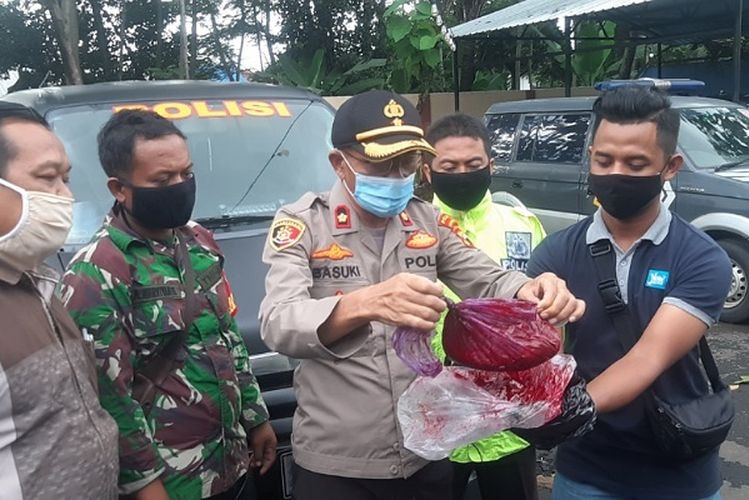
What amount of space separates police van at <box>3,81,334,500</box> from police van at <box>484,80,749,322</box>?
8.61ft

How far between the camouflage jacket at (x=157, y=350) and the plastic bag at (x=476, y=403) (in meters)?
0.75

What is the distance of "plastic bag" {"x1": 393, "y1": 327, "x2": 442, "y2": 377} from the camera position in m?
1.58

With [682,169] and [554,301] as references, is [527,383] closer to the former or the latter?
[554,301]

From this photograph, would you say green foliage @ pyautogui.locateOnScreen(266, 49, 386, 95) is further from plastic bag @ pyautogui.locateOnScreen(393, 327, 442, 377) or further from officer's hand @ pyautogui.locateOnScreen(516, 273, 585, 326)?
plastic bag @ pyautogui.locateOnScreen(393, 327, 442, 377)

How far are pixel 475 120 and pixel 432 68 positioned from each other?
12.3 meters

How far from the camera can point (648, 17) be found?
1416 centimetres

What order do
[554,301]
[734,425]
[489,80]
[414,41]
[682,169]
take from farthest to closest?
[489,80]
[414,41]
[682,169]
[734,425]
[554,301]

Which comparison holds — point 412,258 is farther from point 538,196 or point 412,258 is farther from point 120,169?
point 538,196

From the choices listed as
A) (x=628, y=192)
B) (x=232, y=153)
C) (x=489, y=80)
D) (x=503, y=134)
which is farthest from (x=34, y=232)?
(x=489, y=80)

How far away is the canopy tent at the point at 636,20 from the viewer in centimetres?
1239

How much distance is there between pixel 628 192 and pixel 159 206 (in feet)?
4.42

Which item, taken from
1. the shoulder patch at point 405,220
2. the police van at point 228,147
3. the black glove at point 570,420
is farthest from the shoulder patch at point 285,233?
the police van at point 228,147

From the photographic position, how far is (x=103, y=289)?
1946 mm

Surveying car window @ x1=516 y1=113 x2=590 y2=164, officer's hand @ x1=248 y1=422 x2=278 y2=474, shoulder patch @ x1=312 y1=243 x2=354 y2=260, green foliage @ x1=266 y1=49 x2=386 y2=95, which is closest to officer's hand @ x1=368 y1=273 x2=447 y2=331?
shoulder patch @ x1=312 y1=243 x2=354 y2=260
